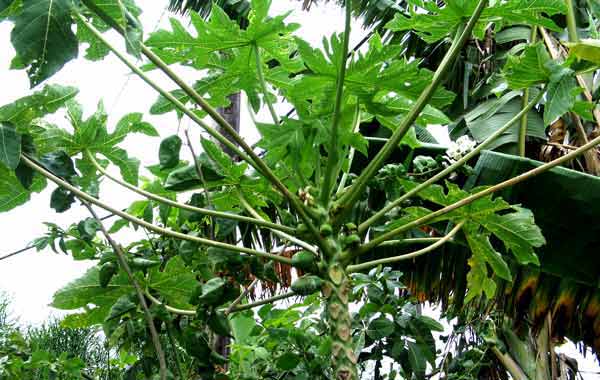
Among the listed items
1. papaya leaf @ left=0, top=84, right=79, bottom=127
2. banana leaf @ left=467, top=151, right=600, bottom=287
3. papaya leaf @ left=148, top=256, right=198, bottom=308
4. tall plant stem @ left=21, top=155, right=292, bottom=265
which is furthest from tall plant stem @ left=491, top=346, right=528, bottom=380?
papaya leaf @ left=0, top=84, right=79, bottom=127

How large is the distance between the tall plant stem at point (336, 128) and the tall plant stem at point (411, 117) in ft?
0.13

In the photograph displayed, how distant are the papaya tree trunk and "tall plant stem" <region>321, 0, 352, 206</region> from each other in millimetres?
165

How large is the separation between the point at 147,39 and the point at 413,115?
595mm

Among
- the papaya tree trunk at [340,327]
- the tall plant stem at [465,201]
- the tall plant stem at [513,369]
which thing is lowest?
the tall plant stem at [513,369]

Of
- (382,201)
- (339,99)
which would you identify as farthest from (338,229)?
Answer: (382,201)

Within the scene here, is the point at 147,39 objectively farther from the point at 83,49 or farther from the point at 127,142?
the point at 127,142

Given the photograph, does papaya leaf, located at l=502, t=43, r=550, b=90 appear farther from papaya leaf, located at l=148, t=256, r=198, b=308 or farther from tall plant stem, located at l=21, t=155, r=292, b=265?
papaya leaf, located at l=148, t=256, r=198, b=308

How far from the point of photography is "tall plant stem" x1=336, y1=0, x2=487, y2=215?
3.46 feet

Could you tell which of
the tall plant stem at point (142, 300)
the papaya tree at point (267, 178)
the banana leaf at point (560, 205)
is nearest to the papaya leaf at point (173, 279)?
the papaya tree at point (267, 178)

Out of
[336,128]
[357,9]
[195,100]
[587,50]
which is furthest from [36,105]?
[357,9]

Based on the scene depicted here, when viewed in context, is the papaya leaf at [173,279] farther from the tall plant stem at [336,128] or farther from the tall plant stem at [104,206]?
the tall plant stem at [336,128]

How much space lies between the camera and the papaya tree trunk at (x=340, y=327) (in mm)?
1111

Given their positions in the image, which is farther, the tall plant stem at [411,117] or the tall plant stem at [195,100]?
the tall plant stem at [411,117]

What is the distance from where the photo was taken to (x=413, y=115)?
1.10 metres
